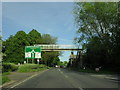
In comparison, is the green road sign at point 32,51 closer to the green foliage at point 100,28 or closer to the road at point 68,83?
the green foliage at point 100,28

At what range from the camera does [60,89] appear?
12.3 metres

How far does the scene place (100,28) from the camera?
1629 inches

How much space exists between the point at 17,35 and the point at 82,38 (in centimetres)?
3661

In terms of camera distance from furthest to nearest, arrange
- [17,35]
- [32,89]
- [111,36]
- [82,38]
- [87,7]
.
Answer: [17,35] < [82,38] < [87,7] < [111,36] < [32,89]

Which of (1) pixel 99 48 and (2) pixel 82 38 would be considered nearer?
(1) pixel 99 48

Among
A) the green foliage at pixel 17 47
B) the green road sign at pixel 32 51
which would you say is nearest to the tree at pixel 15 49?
the green foliage at pixel 17 47

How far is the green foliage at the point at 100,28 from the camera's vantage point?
36.9 meters

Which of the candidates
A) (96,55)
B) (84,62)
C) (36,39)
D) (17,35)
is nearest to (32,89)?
(96,55)

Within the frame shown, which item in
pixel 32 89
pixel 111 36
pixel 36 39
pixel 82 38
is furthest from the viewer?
pixel 36 39

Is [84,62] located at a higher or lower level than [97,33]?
lower

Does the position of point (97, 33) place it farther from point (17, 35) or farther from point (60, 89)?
point (17, 35)

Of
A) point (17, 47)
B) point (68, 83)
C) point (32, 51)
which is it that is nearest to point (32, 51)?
point (32, 51)

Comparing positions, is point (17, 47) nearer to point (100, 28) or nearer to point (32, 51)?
point (32, 51)

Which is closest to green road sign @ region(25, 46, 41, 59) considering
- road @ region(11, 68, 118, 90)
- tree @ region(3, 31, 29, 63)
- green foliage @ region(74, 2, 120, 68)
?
green foliage @ region(74, 2, 120, 68)
